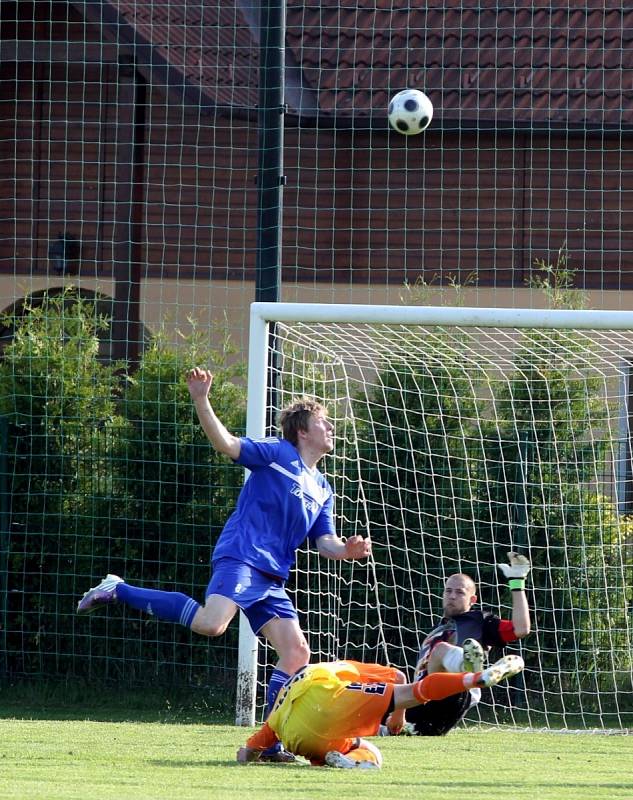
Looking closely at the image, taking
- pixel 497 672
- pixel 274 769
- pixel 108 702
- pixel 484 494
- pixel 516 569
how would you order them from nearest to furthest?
pixel 497 672 → pixel 274 769 → pixel 516 569 → pixel 108 702 → pixel 484 494

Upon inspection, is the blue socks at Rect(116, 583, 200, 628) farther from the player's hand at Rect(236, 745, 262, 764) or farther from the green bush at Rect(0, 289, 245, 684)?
the green bush at Rect(0, 289, 245, 684)

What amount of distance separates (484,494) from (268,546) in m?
3.37

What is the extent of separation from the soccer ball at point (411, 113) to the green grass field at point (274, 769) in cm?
381

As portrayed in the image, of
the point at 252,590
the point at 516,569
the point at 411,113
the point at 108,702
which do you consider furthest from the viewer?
the point at 108,702

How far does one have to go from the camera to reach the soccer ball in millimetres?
8375

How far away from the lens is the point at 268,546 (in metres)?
5.87

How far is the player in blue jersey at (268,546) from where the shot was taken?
562 cm

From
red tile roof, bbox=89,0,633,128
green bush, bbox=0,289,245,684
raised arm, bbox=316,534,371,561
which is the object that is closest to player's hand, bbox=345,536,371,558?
raised arm, bbox=316,534,371,561

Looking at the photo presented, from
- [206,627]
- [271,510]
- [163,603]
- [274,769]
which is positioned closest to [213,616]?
[206,627]

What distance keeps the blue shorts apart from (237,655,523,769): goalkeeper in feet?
2.35

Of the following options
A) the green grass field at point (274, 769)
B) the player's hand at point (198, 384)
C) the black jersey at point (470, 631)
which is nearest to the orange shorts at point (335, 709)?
the green grass field at point (274, 769)

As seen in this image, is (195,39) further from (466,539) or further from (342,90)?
(466,539)

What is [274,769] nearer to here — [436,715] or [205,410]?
[205,410]

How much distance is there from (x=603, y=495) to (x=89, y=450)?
11.6 ft
